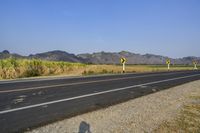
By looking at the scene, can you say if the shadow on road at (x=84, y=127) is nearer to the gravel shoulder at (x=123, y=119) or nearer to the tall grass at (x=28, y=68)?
the gravel shoulder at (x=123, y=119)

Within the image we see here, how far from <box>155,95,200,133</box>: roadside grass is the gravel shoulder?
0.19 meters

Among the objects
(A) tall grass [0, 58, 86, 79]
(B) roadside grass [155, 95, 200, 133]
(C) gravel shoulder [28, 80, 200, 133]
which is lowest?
(B) roadside grass [155, 95, 200, 133]

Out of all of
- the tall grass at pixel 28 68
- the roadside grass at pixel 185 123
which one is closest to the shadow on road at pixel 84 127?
the roadside grass at pixel 185 123

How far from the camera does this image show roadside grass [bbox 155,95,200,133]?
7.51 m

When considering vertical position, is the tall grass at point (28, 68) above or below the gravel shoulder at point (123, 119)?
above

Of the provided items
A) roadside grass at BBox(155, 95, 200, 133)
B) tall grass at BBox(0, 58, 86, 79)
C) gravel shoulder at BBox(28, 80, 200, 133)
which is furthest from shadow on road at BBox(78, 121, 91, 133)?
tall grass at BBox(0, 58, 86, 79)

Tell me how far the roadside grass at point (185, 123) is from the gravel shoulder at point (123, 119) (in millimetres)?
187

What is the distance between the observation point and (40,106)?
32.5 feet

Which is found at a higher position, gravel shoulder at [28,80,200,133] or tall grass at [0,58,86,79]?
tall grass at [0,58,86,79]

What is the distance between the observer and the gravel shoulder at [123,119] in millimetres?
7234

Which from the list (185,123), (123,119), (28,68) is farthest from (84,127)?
(28,68)

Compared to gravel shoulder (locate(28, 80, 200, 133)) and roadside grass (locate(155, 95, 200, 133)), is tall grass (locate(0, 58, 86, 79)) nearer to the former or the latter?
gravel shoulder (locate(28, 80, 200, 133))

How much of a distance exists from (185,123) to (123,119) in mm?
1678

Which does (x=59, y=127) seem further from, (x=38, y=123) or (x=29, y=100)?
(x=29, y=100)
